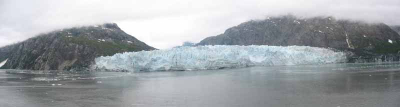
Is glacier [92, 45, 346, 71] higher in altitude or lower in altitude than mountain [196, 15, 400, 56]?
lower

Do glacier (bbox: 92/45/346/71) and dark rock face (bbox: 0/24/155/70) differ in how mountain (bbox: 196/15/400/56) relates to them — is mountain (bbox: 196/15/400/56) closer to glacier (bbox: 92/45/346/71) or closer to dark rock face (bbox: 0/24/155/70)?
glacier (bbox: 92/45/346/71)

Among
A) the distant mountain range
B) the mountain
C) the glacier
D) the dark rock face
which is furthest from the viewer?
the mountain

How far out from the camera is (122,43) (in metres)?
121

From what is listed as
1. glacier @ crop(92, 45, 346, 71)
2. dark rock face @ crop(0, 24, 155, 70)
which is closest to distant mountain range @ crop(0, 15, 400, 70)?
dark rock face @ crop(0, 24, 155, 70)

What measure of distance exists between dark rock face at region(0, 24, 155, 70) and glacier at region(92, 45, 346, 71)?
2742 cm

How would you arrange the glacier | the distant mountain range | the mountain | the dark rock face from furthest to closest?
the mountain
the distant mountain range
the dark rock face
the glacier

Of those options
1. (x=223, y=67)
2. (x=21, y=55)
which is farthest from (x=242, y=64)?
(x=21, y=55)

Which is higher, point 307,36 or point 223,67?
point 307,36

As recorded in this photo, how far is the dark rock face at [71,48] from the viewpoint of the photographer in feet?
325

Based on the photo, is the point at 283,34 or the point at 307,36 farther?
the point at 283,34

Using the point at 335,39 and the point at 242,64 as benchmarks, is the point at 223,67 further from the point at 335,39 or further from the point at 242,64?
the point at 335,39

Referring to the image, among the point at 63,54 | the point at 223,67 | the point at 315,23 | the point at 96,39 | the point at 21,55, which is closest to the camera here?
the point at 223,67

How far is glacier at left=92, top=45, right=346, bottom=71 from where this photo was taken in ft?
199

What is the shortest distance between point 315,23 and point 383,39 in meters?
27.4
